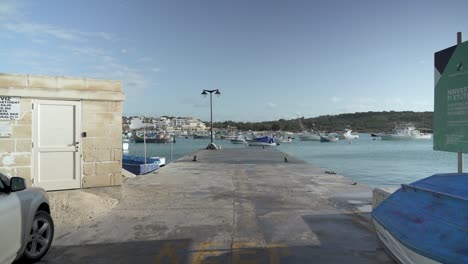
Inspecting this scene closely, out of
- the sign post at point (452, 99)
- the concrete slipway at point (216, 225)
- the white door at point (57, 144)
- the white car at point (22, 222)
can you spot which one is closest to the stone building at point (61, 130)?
the white door at point (57, 144)

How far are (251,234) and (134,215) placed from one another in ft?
8.80

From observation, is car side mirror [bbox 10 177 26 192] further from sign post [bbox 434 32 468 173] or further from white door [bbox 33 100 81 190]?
sign post [bbox 434 32 468 173]

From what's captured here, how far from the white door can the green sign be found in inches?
331

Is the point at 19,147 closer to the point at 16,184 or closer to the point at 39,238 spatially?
the point at 39,238

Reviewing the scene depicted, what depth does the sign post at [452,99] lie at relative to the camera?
5910 millimetres

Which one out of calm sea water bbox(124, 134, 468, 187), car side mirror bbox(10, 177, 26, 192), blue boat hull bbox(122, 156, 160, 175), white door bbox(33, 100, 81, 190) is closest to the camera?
car side mirror bbox(10, 177, 26, 192)

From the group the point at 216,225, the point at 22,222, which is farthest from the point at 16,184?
the point at 216,225

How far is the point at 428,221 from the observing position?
136 inches

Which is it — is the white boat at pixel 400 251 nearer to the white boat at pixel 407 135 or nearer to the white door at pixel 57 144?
the white door at pixel 57 144

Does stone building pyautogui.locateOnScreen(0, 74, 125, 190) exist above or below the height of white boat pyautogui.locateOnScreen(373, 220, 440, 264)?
above

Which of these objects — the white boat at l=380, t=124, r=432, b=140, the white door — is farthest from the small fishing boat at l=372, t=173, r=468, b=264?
the white boat at l=380, t=124, r=432, b=140

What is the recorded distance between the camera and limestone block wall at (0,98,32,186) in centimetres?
857

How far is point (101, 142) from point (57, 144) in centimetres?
109

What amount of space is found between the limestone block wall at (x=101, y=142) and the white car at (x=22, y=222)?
15.3 ft
